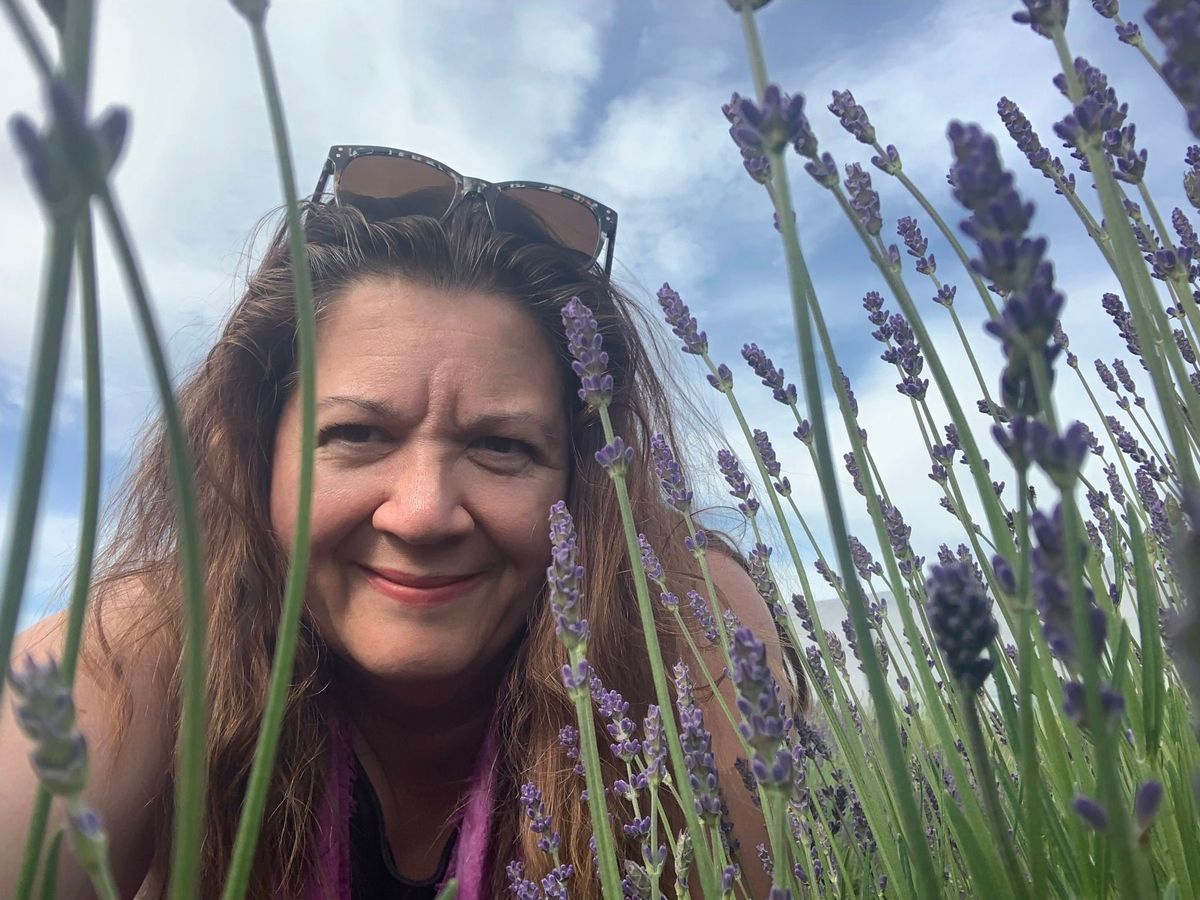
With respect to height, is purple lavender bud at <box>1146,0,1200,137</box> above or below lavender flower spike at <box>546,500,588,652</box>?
above

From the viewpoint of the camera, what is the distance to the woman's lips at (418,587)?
2.55 meters

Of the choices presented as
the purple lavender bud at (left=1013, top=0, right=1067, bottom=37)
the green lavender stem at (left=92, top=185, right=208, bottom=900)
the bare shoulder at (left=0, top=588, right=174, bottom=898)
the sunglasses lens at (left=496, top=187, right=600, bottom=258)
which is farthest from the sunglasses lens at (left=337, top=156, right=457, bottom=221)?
the green lavender stem at (left=92, top=185, right=208, bottom=900)

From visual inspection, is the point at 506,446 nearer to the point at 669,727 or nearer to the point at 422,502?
the point at 422,502

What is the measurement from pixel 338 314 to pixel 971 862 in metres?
2.68

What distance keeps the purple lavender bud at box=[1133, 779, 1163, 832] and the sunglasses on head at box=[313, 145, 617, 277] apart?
10.1 feet

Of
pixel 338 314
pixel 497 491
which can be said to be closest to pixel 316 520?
pixel 497 491

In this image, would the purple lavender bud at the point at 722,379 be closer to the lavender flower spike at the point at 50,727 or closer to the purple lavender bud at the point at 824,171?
the purple lavender bud at the point at 824,171

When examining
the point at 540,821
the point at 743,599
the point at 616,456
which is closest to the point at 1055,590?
the point at 616,456

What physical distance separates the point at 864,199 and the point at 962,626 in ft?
3.07

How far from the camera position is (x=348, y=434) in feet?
8.77

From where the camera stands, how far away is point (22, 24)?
0.43 m

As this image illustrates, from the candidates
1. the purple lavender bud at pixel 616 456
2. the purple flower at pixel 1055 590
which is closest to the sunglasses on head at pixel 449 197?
the purple lavender bud at pixel 616 456

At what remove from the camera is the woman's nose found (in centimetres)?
242

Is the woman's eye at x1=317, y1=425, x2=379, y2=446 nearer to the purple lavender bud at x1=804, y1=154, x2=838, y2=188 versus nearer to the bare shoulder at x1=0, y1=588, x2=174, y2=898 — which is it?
the bare shoulder at x1=0, y1=588, x2=174, y2=898
